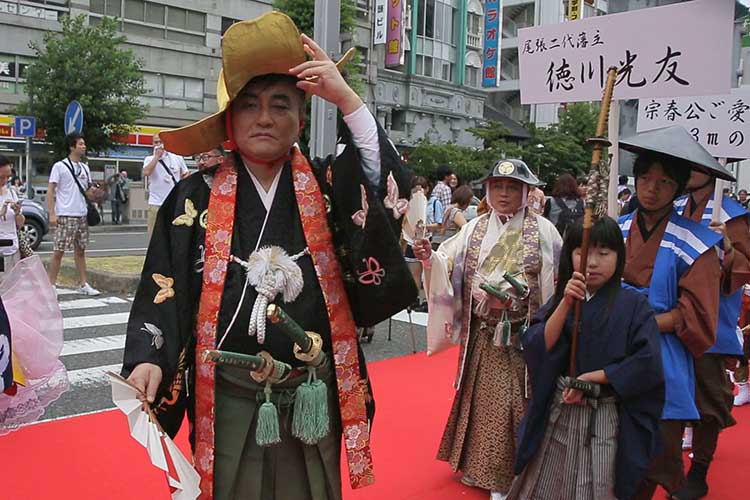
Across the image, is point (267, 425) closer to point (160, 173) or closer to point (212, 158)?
point (212, 158)

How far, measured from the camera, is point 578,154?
3028 cm

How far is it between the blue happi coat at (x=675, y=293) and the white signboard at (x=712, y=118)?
1.78 metres

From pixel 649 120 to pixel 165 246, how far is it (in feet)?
12.8

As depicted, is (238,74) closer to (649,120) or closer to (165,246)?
(165,246)

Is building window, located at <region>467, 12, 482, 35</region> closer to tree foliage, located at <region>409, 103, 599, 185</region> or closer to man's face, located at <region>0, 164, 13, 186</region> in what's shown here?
tree foliage, located at <region>409, 103, 599, 185</region>

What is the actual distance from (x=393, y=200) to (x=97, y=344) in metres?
4.76

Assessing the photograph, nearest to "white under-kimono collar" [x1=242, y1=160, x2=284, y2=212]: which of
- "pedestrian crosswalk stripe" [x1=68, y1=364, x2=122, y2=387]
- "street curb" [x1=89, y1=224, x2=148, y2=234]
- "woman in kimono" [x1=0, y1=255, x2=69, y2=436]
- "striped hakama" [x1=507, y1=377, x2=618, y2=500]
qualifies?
"striped hakama" [x1=507, y1=377, x2=618, y2=500]

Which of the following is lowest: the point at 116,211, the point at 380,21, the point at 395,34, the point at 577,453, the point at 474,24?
the point at 577,453

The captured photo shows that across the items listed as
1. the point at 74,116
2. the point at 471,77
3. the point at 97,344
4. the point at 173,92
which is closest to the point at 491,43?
the point at 471,77

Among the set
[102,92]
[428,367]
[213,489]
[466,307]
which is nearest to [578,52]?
[466,307]

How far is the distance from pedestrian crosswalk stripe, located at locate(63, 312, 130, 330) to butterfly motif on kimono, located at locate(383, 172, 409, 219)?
533cm

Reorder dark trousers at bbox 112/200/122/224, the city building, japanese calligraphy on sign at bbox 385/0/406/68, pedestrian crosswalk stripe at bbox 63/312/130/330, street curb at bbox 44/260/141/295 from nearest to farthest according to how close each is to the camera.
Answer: pedestrian crosswalk stripe at bbox 63/312/130/330, street curb at bbox 44/260/141/295, dark trousers at bbox 112/200/122/224, the city building, japanese calligraphy on sign at bbox 385/0/406/68

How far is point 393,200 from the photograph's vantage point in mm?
1995

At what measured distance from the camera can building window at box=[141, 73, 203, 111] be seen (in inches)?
963
